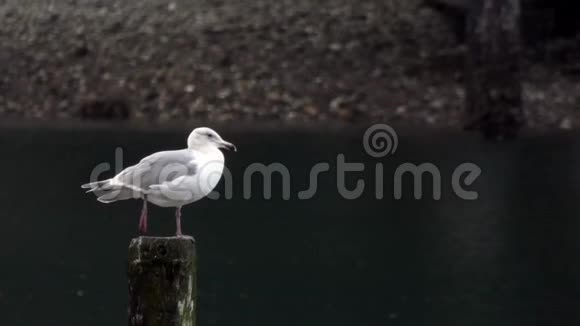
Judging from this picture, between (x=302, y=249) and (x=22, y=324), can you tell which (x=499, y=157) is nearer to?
(x=302, y=249)

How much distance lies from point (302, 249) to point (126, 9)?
1927 centimetres

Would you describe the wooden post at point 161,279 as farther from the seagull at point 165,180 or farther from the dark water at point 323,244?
the dark water at point 323,244

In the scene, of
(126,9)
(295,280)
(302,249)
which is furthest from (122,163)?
(126,9)

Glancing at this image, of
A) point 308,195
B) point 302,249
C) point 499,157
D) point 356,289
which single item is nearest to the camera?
point 356,289

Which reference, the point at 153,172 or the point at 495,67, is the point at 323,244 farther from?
the point at 495,67

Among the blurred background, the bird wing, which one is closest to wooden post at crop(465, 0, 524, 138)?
the blurred background

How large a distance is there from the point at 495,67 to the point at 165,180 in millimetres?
20331

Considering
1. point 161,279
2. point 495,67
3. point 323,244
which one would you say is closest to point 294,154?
point 495,67

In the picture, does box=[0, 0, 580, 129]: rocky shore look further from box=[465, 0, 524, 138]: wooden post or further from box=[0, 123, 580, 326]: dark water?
box=[0, 123, 580, 326]: dark water

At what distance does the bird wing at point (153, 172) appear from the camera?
10734mm

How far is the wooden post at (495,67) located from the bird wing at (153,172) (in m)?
20.2

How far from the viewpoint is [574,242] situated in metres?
20.3

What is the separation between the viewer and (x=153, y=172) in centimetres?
1073

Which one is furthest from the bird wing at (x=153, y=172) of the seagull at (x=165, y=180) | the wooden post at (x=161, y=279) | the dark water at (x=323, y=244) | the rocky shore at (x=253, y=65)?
the rocky shore at (x=253, y=65)
